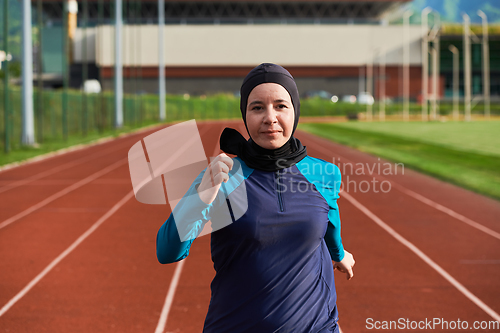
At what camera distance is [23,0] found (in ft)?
71.2

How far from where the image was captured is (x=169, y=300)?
568 centimetres

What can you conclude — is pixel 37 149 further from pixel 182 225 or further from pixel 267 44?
pixel 267 44

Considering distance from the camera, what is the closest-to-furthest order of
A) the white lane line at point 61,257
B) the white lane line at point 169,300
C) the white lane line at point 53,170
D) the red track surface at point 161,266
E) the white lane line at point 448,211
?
the white lane line at point 169,300 < the red track surface at point 161,266 < the white lane line at point 61,257 < the white lane line at point 448,211 < the white lane line at point 53,170

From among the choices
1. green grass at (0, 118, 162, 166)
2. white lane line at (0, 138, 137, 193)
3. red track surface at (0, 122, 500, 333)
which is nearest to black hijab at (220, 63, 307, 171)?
red track surface at (0, 122, 500, 333)

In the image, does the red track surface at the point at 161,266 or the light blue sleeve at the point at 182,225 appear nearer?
the light blue sleeve at the point at 182,225

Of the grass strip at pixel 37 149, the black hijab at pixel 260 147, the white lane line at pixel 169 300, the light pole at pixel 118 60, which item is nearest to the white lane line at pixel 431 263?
the white lane line at pixel 169 300

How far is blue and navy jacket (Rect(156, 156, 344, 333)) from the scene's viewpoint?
6.46ft

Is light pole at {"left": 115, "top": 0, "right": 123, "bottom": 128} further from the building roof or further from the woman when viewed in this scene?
the building roof

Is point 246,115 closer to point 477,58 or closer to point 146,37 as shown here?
point 146,37

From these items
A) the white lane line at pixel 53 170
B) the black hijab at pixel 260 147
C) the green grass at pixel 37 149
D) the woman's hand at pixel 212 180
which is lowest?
the white lane line at pixel 53 170

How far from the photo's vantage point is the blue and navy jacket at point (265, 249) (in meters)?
1.97

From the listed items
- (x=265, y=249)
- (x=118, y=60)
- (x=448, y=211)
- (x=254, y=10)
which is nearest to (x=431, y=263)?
(x=448, y=211)

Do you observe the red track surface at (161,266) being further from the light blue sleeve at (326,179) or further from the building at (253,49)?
the building at (253,49)

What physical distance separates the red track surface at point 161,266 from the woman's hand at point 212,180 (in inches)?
131
